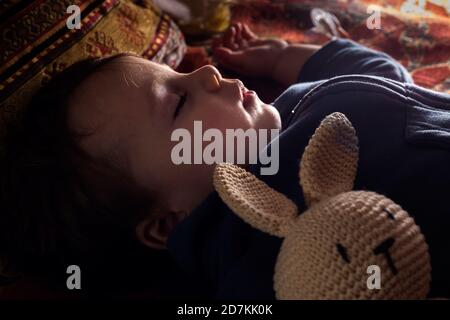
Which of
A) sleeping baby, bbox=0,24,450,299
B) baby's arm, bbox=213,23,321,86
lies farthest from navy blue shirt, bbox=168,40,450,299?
Answer: baby's arm, bbox=213,23,321,86

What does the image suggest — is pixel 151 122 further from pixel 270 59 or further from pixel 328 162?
pixel 270 59

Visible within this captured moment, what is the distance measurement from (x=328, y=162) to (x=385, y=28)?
2.33 feet

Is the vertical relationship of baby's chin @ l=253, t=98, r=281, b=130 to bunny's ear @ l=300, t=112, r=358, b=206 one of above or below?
below

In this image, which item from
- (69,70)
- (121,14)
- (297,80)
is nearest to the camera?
(69,70)

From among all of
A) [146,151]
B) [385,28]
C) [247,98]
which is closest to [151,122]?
[146,151]

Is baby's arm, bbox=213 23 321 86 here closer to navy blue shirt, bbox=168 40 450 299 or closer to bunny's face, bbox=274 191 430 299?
navy blue shirt, bbox=168 40 450 299

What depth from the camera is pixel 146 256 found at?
667 millimetres

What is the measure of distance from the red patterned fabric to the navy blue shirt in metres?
0.30

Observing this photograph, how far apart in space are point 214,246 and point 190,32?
0.59 m

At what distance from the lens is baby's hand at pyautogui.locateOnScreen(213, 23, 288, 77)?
93 cm

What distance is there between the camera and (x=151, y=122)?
61 cm

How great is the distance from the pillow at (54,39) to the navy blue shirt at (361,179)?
28 cm

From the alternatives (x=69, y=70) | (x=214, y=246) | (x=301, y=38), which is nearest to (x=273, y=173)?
(x=214, y=246)

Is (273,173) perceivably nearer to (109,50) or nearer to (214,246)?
(214,246)
